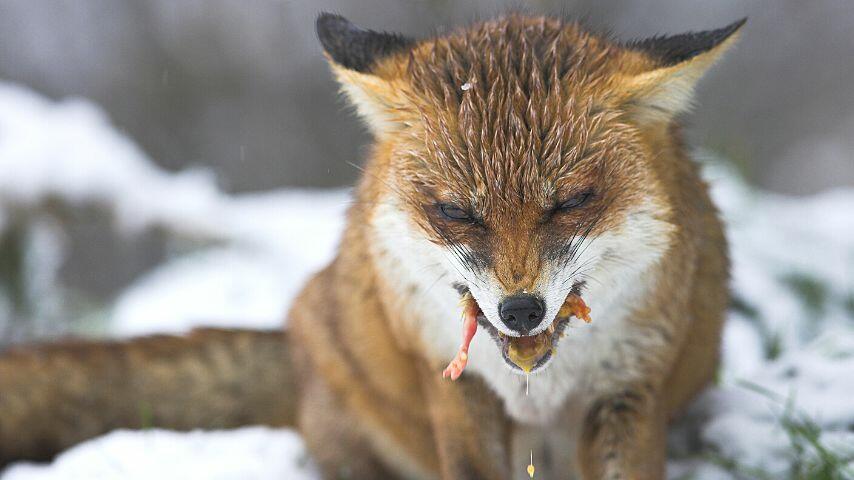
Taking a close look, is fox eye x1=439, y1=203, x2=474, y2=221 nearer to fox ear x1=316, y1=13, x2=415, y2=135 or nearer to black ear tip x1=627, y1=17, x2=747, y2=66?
fox ear x1=316, y1=13, x2=415, y2=135

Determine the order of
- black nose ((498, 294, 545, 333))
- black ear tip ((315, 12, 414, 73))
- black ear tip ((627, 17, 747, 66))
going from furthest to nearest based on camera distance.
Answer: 1. black ear tip ((315, 12, 414, 73))
2. black ear tip ((627, 17, 747, 66))
3. black nose ((498, 294, 545, 333))

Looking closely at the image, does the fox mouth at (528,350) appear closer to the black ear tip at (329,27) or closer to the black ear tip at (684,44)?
the black ear tip at (684,44)

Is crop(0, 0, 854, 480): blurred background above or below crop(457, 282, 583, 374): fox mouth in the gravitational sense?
below

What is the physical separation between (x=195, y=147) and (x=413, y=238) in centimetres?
980

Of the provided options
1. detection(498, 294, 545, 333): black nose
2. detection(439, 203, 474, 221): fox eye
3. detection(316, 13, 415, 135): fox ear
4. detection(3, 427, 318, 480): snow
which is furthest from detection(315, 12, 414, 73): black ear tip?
detection(3, 427, 318, 480): snow

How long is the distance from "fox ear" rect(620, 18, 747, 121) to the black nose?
94 centimetres

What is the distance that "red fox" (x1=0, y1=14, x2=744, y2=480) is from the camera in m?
3.21

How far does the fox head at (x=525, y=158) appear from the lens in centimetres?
315

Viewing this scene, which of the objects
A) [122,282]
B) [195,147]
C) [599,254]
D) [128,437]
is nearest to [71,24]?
[195,147]

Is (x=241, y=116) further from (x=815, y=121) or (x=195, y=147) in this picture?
(x=815, y=121)

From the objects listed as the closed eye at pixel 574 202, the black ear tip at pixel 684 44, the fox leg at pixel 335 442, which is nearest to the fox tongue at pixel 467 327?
the closed eye at pixel 574 202

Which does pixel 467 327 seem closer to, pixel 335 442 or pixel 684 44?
pixel 684 44

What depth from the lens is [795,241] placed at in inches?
279

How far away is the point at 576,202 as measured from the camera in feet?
10.5
